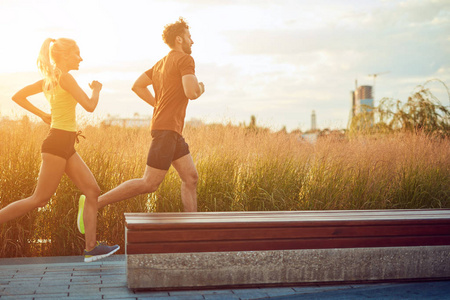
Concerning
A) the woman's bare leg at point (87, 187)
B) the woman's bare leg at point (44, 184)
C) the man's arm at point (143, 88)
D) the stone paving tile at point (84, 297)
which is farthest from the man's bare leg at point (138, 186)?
the stone paving tile at point (84, 297)

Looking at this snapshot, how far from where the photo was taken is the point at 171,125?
197 inches

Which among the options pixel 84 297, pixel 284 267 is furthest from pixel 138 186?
pixel 284 267

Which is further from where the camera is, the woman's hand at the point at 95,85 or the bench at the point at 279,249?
the woman's hand at the point at 95,85

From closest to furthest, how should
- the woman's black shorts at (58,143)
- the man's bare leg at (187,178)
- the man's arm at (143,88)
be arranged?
the woman's black shorts at (58,143) < the man's bare leg at (187,178) < the man's arm at (143,88)

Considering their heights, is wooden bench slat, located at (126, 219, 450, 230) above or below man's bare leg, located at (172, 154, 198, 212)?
below

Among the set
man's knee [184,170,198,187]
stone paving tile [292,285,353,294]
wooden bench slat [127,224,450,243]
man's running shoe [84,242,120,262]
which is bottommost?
stone paving tile [292,285,353,294]

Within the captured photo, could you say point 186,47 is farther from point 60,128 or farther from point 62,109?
point 60,128

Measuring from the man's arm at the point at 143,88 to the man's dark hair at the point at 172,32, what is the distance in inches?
17.5

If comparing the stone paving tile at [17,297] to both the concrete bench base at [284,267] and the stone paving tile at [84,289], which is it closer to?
the stone paving tile at [84,289]

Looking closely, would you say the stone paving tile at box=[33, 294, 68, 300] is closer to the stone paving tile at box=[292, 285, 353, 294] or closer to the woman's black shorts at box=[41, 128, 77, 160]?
the woman's black shorts at box=[41, 128, 77, 160]

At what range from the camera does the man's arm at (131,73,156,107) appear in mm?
5434

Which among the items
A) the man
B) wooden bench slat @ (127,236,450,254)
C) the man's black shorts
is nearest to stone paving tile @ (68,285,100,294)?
wooden bench slat @ (127,236,450,254)

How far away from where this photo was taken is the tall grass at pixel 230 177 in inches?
222

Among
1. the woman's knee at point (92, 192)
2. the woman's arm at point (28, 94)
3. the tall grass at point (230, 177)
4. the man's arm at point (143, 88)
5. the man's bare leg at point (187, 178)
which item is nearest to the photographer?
the woman's knee at point (92, 192)
